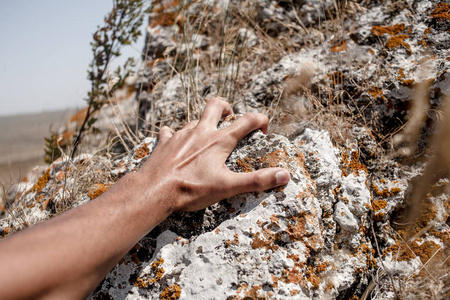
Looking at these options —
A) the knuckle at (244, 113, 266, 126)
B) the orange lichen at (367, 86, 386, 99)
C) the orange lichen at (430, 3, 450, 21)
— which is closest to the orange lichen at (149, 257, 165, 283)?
the knuckle at (244, 113, 266, 126)

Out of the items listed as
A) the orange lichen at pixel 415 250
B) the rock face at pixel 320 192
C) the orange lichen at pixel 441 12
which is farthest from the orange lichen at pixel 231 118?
the orange lichen at pixel 441 12

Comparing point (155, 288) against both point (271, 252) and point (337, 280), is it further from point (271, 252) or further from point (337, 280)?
point (337, 280)

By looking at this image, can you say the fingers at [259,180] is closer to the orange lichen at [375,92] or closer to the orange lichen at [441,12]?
the orange lichen at [375,92]

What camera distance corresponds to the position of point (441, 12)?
224 centimetres

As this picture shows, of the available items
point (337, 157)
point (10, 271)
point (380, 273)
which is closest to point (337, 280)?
point (380, 273)

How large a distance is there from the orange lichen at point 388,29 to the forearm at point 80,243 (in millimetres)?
2210

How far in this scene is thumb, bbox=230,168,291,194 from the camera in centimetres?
140

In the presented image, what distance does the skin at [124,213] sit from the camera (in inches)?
41.7

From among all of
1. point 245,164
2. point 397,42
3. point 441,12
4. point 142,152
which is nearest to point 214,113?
point 245,164

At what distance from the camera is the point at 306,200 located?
1413mm

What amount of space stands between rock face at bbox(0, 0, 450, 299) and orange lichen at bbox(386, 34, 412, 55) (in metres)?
0.01

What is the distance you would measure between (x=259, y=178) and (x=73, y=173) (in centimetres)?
149

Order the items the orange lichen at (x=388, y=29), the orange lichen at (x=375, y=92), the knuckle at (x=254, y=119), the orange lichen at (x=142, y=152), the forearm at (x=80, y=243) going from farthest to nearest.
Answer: the orange lichen at (x=388, y=29), the orange lichen at (x=375, y=92), the orange lichen at (x=142, y=152), the knuckle at (x=254, y=119), the forearm at (x=80, y=243)

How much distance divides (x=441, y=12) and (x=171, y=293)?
2.72 m
